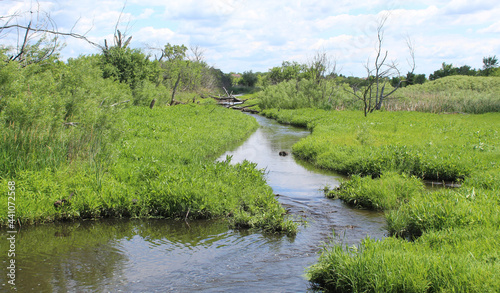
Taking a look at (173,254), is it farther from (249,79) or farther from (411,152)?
(249,79)

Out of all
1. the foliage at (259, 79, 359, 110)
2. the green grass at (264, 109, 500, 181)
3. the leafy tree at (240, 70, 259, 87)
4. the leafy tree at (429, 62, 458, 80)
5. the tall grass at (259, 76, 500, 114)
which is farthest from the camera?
the leafy tree at (240, 70, 259, 87)

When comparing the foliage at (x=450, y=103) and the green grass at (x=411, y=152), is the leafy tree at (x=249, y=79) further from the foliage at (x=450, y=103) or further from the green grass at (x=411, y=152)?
the green grass at (x=411, y=152)

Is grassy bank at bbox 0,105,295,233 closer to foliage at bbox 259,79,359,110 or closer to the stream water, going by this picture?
the stream water

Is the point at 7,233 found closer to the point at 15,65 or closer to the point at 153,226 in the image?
the point at 153,226

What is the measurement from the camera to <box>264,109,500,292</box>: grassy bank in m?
4.82

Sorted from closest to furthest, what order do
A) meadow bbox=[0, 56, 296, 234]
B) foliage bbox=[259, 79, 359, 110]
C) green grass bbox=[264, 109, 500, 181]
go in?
1. meadow bbox=[0, 56, 296, 234]
2. green grass bbox=[264, 109, 500, 181]
3. foliage bbox=[259, 79, 359, 110]

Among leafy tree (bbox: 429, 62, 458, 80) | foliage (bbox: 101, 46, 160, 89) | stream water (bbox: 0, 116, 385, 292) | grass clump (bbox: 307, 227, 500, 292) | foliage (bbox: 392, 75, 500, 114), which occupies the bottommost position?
stream water (bbox: 0, 116, 385, 292)

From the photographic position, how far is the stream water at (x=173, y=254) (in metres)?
5.60

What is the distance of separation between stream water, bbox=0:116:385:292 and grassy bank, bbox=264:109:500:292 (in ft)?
1.90

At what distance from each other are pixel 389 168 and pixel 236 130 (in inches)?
523

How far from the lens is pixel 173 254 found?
680 centimetres

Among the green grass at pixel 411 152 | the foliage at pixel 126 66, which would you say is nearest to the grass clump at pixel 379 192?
the green grass at pixel 411 152

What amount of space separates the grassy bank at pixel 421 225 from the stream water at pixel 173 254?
22.8 inches

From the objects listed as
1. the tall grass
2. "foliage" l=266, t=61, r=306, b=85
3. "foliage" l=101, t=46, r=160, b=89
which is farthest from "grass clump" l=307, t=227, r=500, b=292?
"foliage" l=266, t=61, r=306, b=85
